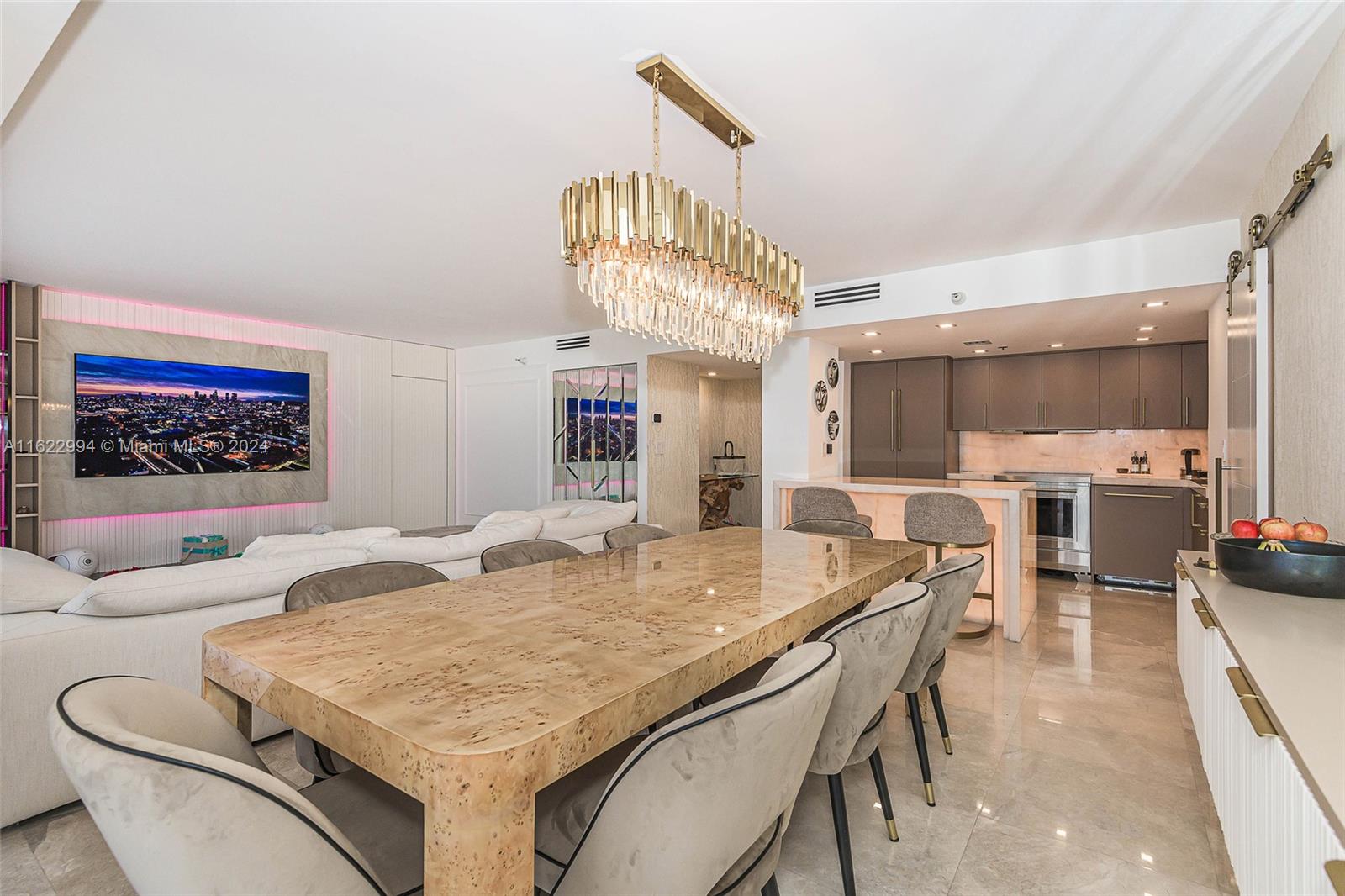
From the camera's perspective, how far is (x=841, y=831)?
67.2 inches

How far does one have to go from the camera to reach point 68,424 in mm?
5047

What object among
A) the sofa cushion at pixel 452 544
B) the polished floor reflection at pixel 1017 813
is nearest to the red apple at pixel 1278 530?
the polished floor reflection at pixel 1017 813

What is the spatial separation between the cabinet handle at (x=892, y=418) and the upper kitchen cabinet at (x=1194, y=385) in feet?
8.05

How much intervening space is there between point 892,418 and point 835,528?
3671mm

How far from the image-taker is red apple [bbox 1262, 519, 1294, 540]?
1.74 meters

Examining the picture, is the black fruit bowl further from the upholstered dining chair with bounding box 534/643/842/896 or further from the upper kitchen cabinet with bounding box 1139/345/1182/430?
the upper kitchen cabinet with bounding box 1139/345/1182/430

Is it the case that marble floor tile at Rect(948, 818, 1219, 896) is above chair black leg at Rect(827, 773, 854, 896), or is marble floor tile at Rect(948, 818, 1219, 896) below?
below

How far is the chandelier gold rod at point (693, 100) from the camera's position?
2.00m

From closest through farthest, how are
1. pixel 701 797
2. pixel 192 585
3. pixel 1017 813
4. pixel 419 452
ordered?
1. pixel 701 797
2. pixel 1017 813
3. pixel 192 585
4. pixel 419 452

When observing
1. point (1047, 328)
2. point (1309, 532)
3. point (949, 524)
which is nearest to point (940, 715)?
point (1309, 532)

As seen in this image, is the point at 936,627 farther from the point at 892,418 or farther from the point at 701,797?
the point at 892,418

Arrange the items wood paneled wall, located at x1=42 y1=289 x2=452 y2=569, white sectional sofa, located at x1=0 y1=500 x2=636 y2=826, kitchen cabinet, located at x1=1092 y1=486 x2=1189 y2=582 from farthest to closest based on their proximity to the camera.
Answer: kitchen cabinet, located at x1=1092 y1=486 x2=1189 y2=582 → wood paneled wall, located at x1=42 y1=289 x2=452 y2=569 → white sectional sofa, located at x1=0 y1=500 x2=636 y2=826

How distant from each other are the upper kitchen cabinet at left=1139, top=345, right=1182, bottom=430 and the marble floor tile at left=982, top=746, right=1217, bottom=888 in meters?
4.49

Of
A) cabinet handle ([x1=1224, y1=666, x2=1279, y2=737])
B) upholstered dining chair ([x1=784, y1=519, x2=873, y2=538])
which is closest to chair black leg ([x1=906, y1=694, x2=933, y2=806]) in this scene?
cabinet handle ([x1=1224, y1=666, x2=1279, y2=737])
